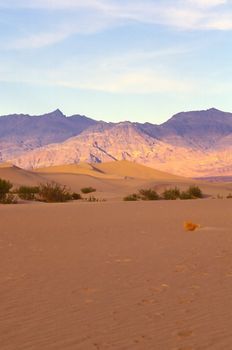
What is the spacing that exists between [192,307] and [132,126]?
190 m

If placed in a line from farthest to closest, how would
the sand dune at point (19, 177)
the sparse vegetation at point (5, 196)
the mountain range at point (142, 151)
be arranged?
the mountain range at point (142, 151) < the sand dune at point (19, 177) < the sparse vegetation at point (5, 196)

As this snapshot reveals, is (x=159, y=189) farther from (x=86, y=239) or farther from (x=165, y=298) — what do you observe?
(x=165, y=298)

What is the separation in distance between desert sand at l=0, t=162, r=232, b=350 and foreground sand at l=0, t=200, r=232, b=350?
0.01 m

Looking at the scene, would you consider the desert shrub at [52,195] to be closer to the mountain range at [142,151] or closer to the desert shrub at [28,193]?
the desert shrub at [28,193]

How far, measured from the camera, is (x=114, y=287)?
7785 mm

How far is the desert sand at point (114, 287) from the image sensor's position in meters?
5.44

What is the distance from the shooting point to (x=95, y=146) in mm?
180125

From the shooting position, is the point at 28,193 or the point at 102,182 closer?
the point at 28,193

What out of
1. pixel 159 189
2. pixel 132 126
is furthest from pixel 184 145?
pixel 159 189

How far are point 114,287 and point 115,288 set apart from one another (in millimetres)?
72

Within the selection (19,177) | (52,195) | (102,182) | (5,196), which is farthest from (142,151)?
(5,196)

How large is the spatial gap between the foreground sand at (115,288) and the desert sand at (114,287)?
0.03ft

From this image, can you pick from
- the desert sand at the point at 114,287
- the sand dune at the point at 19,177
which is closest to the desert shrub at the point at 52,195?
the desert sand at the point at 114,287

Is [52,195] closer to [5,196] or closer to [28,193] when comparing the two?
[28,193]
